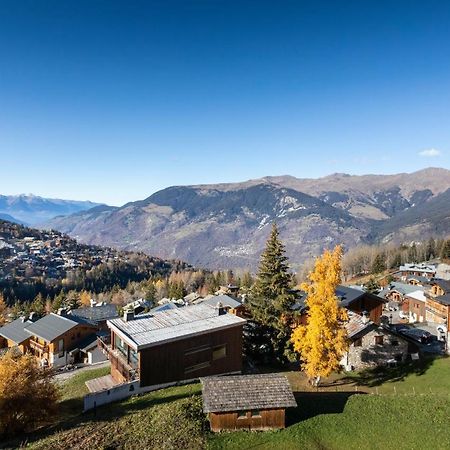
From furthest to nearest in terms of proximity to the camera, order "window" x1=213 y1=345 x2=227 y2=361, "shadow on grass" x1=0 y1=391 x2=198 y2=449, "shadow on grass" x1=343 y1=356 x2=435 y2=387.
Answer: "shadow on grass" x1=343 y1=356 x2=435 y2=387
"window" x1=213 y1=345 x2=227 y2=361
"shadow on grass" x1=0 y1=391 x2=198 y2=449

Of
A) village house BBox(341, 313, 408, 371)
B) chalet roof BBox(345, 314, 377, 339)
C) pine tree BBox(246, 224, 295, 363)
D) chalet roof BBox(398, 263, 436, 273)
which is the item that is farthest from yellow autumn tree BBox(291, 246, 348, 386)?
chalet roof BBox(398, 263, 436, 273)

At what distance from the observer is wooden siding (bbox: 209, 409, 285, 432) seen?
80.9 feet

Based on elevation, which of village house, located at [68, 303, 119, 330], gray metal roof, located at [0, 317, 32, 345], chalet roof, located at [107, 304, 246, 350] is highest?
chalet roof, located at [107, 304, 246, 350]

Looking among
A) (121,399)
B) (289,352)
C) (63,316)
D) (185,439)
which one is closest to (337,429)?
(185,439)

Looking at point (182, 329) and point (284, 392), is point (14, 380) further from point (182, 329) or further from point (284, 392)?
point (284, 392)

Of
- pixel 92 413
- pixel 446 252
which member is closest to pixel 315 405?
pixel 92 413

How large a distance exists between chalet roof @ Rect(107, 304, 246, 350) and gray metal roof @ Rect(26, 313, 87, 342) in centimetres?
2628

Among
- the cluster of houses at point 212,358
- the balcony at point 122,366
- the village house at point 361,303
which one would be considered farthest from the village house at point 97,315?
the village house at point 361,303

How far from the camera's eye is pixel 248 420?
2517cm

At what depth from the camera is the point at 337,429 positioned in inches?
1013

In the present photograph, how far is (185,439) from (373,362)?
2729 centimetres

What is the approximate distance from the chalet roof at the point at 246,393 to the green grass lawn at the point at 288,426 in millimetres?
1628

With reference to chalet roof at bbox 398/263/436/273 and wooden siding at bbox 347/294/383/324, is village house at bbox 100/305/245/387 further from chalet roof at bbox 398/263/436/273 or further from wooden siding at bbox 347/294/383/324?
chalet roof at bbox 398/263/436/273

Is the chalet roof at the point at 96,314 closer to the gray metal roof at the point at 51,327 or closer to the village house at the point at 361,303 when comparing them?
the gray metal roof at the point at 51,327
